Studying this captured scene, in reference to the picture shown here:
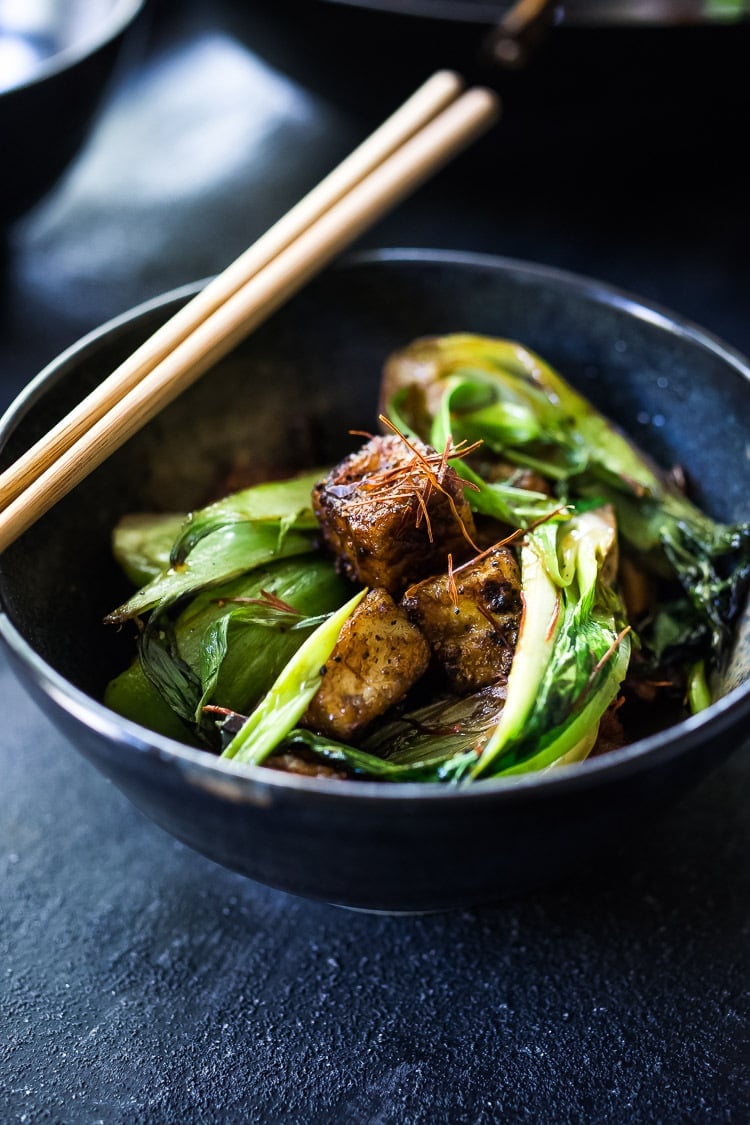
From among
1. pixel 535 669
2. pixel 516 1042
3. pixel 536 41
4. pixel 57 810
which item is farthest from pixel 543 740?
pixel 536 41

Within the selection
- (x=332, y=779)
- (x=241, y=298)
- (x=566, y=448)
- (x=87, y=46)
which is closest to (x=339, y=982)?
(x=332, y=779)

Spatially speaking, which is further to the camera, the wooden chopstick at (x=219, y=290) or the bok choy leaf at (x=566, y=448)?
the bok choy leaf at (x=566, y=448)

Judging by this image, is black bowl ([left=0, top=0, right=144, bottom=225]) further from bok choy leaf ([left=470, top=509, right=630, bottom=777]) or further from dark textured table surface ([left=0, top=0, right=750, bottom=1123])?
bok choy leaf ([left=470, top=509, right=630, bottom=777])

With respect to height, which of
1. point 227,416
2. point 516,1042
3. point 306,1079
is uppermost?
point 227,416

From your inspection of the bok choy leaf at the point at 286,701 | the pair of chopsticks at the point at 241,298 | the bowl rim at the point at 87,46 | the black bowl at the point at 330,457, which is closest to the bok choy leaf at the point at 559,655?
the black bowl at the point at 330,457

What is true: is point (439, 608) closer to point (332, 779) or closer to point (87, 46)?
point (332, 779)

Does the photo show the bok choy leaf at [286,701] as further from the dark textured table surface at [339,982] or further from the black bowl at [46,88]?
the black bowl at [46,88]

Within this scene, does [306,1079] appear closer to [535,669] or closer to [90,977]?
[90,977]
